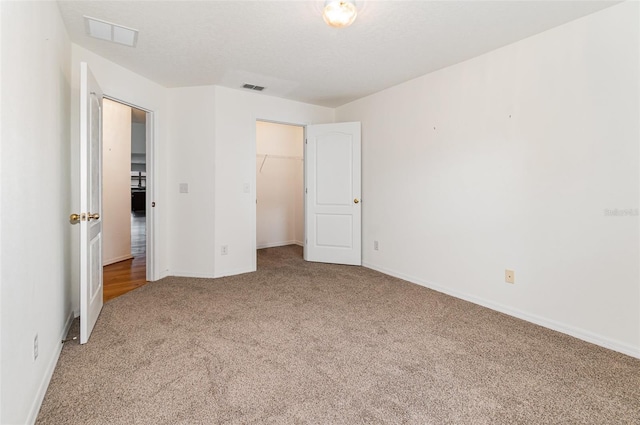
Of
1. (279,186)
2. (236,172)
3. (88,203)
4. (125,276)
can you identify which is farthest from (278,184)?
(88,203)

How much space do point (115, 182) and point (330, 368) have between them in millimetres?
4384

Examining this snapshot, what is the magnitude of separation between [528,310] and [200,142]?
12.4 ft

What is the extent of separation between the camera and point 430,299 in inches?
121

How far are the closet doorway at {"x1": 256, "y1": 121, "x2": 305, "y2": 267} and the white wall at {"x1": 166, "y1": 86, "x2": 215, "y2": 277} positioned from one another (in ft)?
6.44

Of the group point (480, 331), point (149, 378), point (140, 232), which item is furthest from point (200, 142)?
point (140, 232)

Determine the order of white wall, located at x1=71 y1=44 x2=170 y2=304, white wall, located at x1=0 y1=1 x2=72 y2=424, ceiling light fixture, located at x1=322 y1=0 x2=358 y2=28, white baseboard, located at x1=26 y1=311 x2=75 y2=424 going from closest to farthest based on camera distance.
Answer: white wall, located at x1=0 y1=1 x2=72 y2=424 → white baseboard, located at x1=26 y1=311 x2=75 y2=424 → ceiling light fixture, located at x1=322 y1=0 x2=358 y2=28 → white wall, located at x1=71 y1=44 x2=170 y2=304

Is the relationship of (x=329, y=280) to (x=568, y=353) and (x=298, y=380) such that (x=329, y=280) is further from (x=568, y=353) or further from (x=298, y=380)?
(x=568, y=353)

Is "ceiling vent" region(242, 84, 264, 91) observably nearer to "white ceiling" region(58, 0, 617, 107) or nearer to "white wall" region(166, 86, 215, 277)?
"white ceiling" region(58, 0, 617, 107)

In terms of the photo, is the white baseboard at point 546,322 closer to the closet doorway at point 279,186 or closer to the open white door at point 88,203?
the closet doorway at point 279,186

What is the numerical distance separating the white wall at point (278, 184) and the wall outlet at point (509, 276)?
384 centimetres

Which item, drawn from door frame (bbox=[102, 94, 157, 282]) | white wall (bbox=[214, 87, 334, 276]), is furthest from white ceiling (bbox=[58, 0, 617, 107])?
door frame (bbox=[102, 94, 157, 282])

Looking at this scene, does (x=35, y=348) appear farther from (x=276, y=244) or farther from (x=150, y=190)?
(x=276, y=244)

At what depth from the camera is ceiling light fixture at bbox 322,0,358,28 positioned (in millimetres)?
1979

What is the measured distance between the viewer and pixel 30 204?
1.51 m
